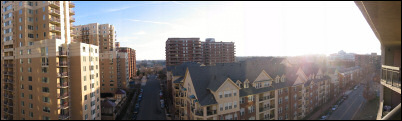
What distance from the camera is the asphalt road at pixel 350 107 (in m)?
17.2

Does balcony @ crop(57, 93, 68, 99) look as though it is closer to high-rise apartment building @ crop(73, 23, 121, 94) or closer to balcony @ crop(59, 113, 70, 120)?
balcony @ crop(59, 113, 70, 120)

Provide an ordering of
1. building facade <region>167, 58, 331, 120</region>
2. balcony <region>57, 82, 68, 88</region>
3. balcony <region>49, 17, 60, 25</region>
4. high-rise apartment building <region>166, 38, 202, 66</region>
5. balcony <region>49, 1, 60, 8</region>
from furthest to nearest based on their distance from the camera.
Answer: high-rise apartment building <region>166, 38, 202, 66</region> < balcony <region>49, 1, 60, 8</region> < balcony <region>49, 17, 60, 25</region> < balcony <region>57, 82, 68, 88</region> < building facade <region>167, 58, 331, 120</region>

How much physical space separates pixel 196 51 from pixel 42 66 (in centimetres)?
2619

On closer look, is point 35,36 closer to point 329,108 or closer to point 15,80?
point 15,80

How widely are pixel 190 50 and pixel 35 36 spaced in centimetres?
2406

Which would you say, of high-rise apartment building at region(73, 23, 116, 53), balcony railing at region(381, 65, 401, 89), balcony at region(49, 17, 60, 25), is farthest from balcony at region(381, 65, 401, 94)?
high-rise apartment building at region(73, 23, 116, 53)

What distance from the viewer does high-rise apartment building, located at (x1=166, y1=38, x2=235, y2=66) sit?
1363 inches

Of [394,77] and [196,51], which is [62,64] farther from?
[196,51]

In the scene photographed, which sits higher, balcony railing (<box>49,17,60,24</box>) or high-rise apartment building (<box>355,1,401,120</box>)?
balcony railing (<box>49,17,60,24</box>)

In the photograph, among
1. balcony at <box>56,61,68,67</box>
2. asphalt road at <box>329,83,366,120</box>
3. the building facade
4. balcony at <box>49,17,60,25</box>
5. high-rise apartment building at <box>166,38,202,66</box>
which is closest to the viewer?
the building facade

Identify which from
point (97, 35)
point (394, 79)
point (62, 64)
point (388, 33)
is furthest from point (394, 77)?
point (97, 35)

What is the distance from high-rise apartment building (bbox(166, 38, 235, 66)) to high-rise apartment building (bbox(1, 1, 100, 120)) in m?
19.4

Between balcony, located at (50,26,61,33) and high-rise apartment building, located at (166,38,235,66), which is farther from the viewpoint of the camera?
high-rise apartment building, located at (166,38,235,66)

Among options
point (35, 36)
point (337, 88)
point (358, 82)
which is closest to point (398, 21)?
point (35, 36)
